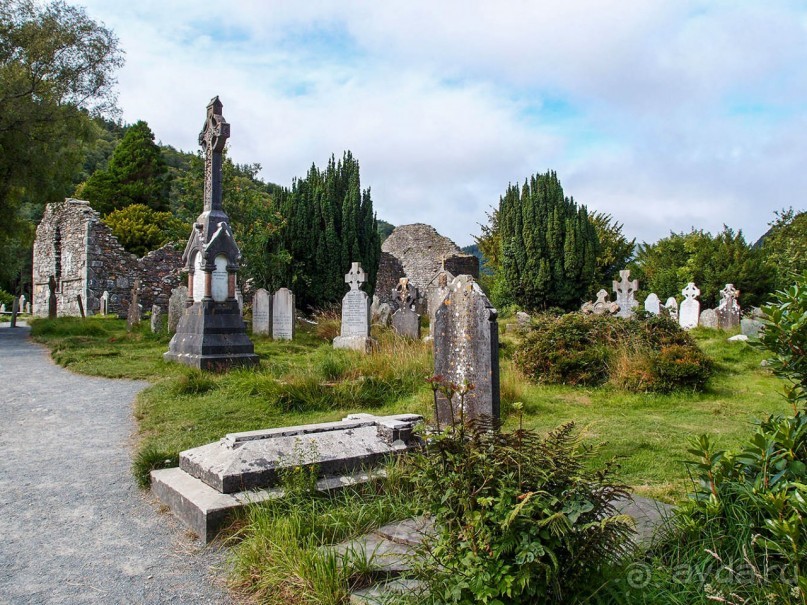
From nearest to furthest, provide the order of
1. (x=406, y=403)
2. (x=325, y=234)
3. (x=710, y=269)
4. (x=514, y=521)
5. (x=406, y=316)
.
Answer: (x=514, y=521) < (x=406, y=403) < (x=406, y=316) < (x=325, y=234) < (x=710, y=269)

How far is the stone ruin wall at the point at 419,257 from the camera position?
31031mm

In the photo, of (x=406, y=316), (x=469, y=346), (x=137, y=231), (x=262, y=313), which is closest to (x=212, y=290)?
(x=262, y=313)

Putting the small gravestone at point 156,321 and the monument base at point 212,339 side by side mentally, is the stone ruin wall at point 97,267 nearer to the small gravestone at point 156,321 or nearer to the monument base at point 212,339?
the small gravestone at point 156,321

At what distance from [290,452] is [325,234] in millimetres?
16145

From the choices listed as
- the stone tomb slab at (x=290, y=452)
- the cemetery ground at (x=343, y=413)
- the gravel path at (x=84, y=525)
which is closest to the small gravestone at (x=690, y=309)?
the cemetery ground at (x=343, y=413)

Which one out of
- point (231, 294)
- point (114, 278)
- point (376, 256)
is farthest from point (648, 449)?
point (114, 278)

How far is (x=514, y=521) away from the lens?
7.14ft

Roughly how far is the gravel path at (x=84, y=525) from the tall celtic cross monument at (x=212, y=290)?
3.09 metres

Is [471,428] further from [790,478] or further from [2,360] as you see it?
[2,360]

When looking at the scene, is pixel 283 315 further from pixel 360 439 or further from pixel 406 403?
pixel 360 439

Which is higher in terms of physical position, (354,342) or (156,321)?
(156,321)

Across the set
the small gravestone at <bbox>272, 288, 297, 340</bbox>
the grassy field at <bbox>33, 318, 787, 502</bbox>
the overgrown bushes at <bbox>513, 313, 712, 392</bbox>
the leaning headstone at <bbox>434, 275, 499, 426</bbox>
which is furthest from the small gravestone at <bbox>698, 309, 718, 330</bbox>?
the leaning headstone at <bbox>434, 275, 499, 426</bbox>

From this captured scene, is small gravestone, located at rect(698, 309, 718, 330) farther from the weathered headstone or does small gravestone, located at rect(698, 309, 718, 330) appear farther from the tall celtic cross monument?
the tall celtic cross monument

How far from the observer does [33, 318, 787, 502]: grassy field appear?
546 centimetres
